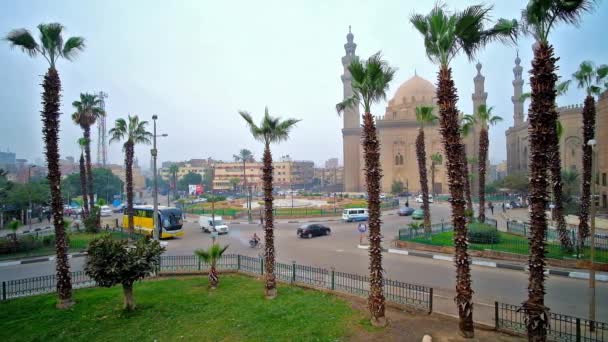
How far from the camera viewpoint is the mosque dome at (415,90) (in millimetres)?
85562

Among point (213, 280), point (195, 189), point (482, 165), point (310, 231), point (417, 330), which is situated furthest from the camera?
point (195, 189)

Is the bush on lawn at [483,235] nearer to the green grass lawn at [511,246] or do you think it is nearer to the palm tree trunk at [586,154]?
the green grass lawn at [511,246]

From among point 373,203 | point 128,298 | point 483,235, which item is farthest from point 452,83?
point 483,235

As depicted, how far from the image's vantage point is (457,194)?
8289 millimetres

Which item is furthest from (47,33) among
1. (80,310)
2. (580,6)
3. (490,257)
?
(490,257)

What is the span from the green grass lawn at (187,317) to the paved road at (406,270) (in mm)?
3913

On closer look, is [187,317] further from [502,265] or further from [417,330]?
[502,265]

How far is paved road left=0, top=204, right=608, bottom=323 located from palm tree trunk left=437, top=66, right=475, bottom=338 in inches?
77.7

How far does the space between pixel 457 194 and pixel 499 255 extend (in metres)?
11.3

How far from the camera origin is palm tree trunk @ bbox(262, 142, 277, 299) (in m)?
11.7

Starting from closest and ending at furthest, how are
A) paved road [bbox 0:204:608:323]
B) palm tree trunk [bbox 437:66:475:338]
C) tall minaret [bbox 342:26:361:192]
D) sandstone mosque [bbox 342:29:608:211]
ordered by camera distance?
palm tree trunk [bbox 437:66:475:338] < paved road [bbox 0:204:608:323] < sandstone mosque [bbox 342:29:608:211] < tall minaret [bbox 342:26:361:192]

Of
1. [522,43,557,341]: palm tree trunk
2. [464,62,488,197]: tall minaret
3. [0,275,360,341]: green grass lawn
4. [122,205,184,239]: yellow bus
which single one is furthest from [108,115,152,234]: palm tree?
[464,62,488,197]: tall minaret

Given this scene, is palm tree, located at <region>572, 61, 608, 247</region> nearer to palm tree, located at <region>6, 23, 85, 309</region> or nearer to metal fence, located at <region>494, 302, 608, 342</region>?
metal fence, located at <region>494, 302, 608, 342</region>

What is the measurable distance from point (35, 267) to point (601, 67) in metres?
29.1
